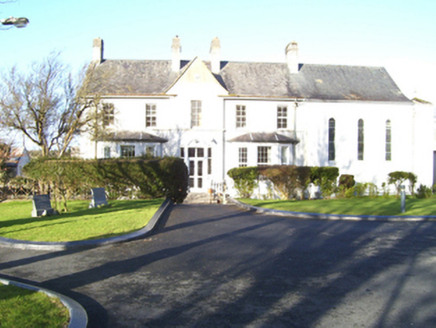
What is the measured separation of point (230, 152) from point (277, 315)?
76.4 ft

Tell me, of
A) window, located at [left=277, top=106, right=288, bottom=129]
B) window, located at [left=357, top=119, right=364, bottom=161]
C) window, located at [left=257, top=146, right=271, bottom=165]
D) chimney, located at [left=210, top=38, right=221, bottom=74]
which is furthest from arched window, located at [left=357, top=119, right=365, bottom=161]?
chimney, located at [left=210, top=38, right=221, bottom=74]

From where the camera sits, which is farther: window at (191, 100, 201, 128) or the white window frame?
window at (191, 100, 201, 128)

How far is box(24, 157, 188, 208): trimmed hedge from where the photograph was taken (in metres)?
18.8

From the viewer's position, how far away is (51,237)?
9445mm

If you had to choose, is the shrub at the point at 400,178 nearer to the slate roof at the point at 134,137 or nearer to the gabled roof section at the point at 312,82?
the gabled roof section at the point at 312,82

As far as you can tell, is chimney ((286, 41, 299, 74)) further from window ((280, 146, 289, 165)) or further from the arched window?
A: window ((280, 146, 289, 165))

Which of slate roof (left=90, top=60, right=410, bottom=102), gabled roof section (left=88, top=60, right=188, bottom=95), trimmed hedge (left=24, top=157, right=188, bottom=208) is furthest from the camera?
slate roof (left=90, top=60, right=410, bottom=102)

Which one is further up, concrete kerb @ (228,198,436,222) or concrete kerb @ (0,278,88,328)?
concrete kerb @ (0,278,88,328)

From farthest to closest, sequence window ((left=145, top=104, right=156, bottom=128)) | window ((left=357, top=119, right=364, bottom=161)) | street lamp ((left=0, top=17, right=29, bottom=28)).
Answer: window ((left=357, top=119, right=364, bottom=161))
window ((left=145, top=104, right=156, bottom=128))
street lamp ((left=0, top=17, right=29, bottom=28))

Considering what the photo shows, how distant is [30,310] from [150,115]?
2462 cm

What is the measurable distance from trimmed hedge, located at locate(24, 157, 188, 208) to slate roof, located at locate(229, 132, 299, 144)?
8.80 meters

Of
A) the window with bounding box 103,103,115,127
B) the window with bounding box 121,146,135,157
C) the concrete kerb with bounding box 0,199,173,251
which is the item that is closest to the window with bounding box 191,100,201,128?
the window with bounding box 121,146,135,157

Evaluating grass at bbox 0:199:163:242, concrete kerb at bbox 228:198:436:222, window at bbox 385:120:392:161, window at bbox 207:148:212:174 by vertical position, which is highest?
window at bbox 385:120:392:161

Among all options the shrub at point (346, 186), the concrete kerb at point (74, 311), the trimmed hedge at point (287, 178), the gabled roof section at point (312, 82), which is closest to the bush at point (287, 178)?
the trimmed hedge at point (287, 178)
